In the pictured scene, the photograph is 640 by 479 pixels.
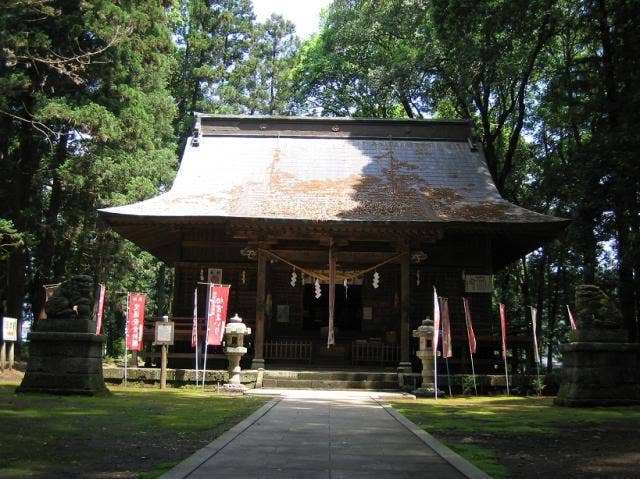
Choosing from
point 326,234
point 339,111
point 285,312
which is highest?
point 339,111

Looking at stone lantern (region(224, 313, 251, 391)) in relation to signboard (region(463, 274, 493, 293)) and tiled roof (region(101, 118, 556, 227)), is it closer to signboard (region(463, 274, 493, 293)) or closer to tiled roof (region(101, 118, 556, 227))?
tiled roof (region(101, 118, 556, 227))

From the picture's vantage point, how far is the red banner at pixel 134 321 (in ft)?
45.9

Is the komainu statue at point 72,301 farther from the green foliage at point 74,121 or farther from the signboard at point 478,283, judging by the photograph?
the signboard at point 478,283

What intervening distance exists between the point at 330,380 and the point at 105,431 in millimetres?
8004


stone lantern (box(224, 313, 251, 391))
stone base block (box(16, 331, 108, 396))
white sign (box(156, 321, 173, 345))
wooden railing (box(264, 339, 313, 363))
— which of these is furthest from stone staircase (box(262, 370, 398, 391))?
stone base block (box(16, 331, 108, 396))

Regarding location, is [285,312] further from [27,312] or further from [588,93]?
[27,312]

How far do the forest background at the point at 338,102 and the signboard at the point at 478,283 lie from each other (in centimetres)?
255

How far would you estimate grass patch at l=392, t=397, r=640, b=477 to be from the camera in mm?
5859

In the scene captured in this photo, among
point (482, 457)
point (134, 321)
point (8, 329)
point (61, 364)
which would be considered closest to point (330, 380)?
point (134, 321)

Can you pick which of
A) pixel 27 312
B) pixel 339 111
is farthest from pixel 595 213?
pixel 27 312

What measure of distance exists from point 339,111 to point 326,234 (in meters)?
17.7

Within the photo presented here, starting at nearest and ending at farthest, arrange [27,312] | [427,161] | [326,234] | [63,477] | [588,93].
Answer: [63,477] → [326,234] → [588,93] → [427,161] → [27,312]

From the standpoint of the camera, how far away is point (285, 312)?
58.0ft

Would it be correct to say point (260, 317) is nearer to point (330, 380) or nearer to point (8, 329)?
point (330, 380)
